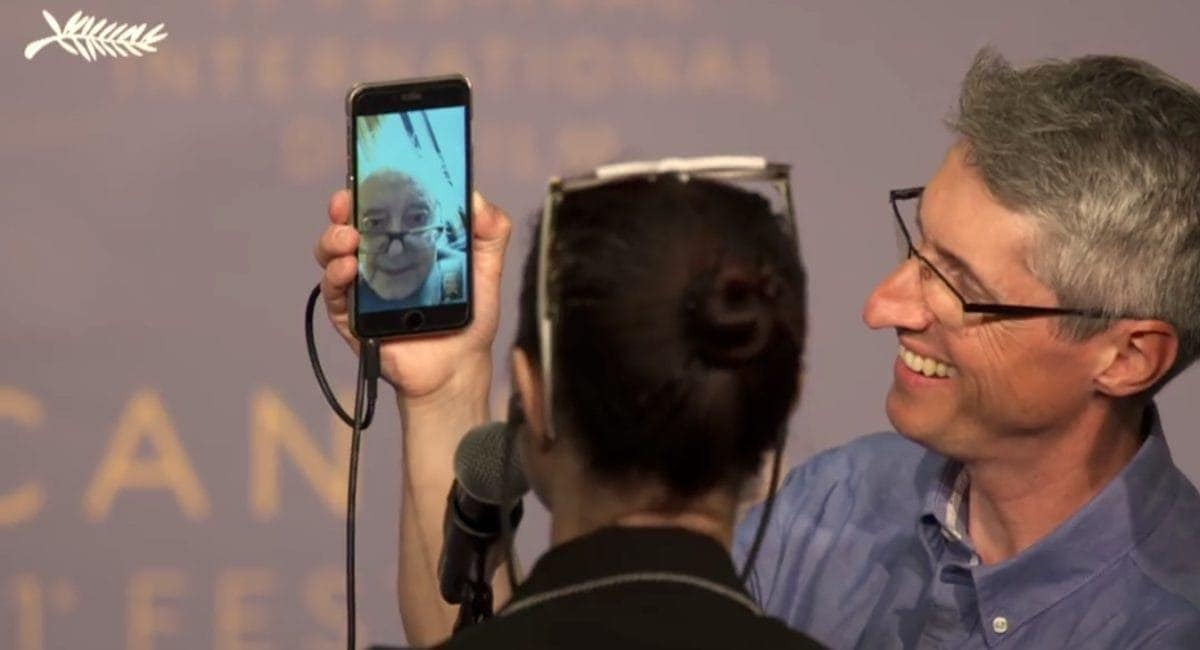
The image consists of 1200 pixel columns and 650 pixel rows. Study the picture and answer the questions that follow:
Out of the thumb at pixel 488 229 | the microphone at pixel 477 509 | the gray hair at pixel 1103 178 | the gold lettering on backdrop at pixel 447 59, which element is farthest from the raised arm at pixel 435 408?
the gold lettering on backdrop at pixel 447 59

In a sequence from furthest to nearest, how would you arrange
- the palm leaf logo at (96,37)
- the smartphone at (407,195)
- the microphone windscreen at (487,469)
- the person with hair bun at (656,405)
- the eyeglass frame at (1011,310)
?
the palm leaf logo at (96,37) → the eyeglass frame at (1011,310) → the smartphone at (407,195) → the microphone windscreen at (487,469) → the person with hair bun at (656,405)

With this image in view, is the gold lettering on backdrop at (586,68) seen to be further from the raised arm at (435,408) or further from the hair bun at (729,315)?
the hair bun at (729,315)

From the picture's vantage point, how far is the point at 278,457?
2.36 meters

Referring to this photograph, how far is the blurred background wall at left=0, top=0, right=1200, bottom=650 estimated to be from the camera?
2.31 meters

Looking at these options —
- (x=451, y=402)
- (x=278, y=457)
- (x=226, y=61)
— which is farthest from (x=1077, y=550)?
(x=226, y=61)

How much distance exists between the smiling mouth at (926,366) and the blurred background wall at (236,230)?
62cm

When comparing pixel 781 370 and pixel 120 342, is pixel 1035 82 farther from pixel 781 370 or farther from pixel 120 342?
pixel 120 342

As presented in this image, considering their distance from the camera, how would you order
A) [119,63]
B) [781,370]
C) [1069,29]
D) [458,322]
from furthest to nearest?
[1069,29]
[119,63]
[458,322]
[781,370]

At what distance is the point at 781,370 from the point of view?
1.21 m

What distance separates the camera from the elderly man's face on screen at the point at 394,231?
1.62 m

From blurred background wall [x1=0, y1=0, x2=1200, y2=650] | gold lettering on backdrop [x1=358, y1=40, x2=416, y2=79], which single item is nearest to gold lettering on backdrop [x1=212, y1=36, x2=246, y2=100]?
blurred background wall [x1=0, y1=0, x2=1200, y2=650]

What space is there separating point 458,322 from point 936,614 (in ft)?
1.45

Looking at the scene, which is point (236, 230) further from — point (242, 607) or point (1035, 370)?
point (1035, 370)

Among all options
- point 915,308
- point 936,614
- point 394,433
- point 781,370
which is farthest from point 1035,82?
point 394,433
